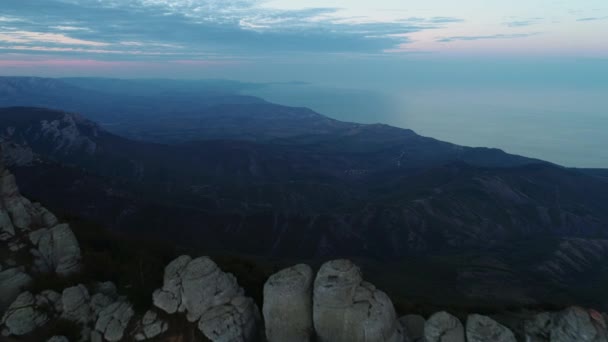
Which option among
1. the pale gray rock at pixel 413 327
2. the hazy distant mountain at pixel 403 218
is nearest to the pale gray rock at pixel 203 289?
the pale gray rock at pixel 413 327

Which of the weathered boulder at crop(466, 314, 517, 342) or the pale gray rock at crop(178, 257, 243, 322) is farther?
the pale gray rock at crop(178, 257, 243, 322)

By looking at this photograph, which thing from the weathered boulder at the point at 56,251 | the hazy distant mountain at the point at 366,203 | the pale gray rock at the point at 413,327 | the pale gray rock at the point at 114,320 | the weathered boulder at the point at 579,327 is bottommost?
the hazy distant mountain at the point at 366,203

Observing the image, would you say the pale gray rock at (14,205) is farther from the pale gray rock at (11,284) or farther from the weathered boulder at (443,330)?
the weathered boulder at (443,330)

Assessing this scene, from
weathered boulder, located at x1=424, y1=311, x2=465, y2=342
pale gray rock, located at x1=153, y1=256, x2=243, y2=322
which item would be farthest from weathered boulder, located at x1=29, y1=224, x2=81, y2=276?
weathered boulder, located at x1=424, y1=311, x2=465, y2=342

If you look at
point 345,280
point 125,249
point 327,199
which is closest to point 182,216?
point 327,199

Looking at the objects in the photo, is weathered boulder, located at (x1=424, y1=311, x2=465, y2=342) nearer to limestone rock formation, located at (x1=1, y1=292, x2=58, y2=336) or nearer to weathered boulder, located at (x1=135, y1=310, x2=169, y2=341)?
weathered boulder, located at (x1=135, y1=310, x2=169, y2=341)

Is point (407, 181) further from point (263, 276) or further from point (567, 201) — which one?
point (263, 276)
